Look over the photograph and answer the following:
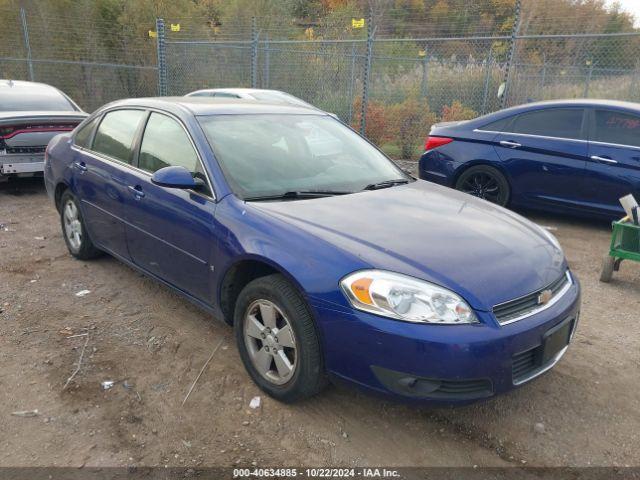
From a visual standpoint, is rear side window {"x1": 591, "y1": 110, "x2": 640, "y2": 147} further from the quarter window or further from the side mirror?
the side mirror

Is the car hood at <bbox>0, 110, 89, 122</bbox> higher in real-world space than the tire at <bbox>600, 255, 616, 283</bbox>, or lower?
higher

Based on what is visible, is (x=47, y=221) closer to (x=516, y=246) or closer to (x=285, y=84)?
(x=516, y=246)

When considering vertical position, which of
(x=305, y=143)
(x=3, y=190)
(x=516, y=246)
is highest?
(x=305, y=143)

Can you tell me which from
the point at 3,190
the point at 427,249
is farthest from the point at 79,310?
the point at 3,190

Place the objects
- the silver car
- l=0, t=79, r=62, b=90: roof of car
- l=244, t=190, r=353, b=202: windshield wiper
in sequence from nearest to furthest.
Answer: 1. l=244, t=190, r=353, b=202: windshield wiper
2. the silver car
3. l=0, t=79, r=62, b=90: roof of car

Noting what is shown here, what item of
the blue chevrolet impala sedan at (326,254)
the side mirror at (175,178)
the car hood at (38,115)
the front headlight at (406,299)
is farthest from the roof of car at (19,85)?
the front headlight at (406,299)

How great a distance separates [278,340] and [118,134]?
250 cm

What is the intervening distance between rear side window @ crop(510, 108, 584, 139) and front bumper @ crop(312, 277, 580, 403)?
4479 mm

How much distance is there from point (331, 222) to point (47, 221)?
4911 mm

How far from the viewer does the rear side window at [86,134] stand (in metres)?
4.74

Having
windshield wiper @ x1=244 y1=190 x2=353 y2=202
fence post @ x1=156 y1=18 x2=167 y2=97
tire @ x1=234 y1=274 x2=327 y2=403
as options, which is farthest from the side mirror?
fence post @ x1=156 y1=18 x2=167 y2=97

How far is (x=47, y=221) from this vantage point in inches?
254

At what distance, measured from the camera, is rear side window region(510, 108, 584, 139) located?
631 centimetres

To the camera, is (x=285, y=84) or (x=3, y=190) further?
(x=285, y=84)
